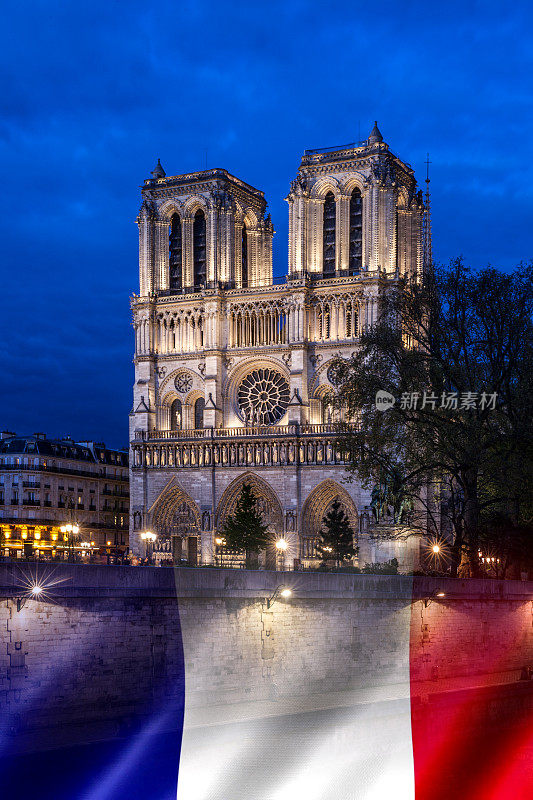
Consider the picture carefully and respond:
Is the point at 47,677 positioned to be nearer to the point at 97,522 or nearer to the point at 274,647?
the point at 274,647

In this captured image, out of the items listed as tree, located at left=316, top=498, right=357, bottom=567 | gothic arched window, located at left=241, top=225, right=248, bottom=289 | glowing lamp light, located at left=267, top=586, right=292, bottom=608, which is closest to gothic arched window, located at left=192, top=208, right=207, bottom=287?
gothic arched window, located at left=241, top=225, right=248, bottom=289

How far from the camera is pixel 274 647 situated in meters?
34.6

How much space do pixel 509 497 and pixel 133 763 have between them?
21010mm

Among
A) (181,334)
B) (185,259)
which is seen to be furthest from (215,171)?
(181,334)

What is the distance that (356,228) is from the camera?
7044 centimetres

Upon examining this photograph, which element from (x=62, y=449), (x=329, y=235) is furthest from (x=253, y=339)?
(x=62, y=449)

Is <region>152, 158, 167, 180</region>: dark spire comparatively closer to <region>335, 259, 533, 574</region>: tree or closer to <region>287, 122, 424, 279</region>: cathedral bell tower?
<region>287, 122, 424, 279</region>: cathedral bell tower

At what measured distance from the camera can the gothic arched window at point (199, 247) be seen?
74.8 meters

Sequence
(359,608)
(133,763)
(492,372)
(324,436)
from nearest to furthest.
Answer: (133,763) → (359,608) → (492,372) → (324,436)

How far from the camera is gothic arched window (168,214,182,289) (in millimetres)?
75062

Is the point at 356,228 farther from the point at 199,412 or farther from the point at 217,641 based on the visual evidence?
the point at 217,641

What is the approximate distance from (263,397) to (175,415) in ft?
21.6
